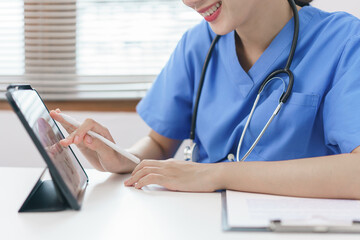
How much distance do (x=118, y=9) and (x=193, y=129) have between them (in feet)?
2.82

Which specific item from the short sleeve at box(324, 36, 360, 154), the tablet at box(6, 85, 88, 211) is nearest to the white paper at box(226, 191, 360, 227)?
the short sleeve at box(324, 36, 360, 154)

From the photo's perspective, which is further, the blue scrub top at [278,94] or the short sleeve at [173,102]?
the short sleeve at [173,102]

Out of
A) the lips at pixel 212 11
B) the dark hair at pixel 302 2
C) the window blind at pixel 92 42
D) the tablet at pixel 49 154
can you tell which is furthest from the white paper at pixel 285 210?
the window blind at pixel 92 42

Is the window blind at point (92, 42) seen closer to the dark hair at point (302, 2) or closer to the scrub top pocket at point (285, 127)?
the dark hair at point (302, 2)

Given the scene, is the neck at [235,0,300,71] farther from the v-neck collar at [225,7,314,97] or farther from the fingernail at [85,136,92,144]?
the fingernail at [85,136,92,144]

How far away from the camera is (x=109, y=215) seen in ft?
2.55

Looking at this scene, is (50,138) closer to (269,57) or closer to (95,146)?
(95,146)

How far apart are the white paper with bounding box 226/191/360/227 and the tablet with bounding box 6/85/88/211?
0.91 feet

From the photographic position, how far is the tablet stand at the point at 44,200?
2.62 ft

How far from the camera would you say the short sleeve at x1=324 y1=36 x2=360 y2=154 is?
3.04 feet

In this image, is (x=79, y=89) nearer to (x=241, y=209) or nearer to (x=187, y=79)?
(x=187, y=79)

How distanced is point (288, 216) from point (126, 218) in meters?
0.26

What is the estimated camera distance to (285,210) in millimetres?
763

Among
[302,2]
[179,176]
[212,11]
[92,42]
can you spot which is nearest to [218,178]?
[179,176]
